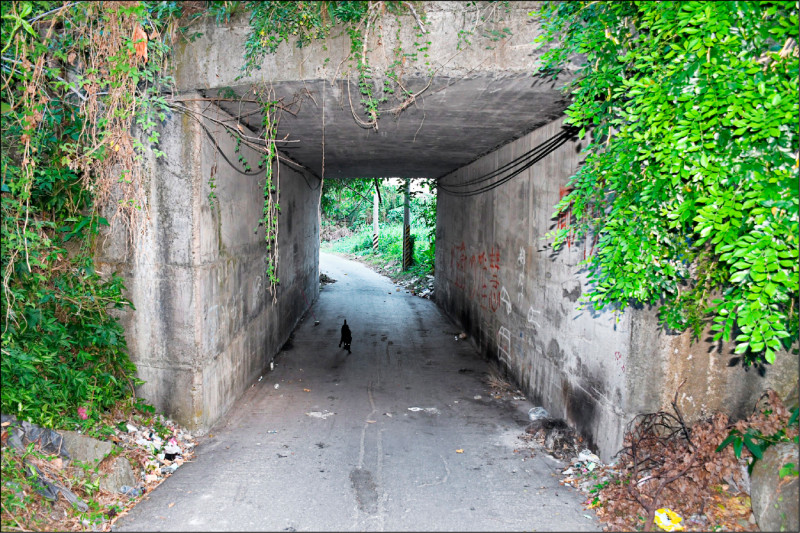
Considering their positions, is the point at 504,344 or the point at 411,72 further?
the point at 504,344

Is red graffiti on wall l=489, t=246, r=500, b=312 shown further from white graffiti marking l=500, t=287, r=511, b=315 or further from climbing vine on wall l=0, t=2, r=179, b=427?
climbing vine on wall l=0, t=2, r=179, b=427

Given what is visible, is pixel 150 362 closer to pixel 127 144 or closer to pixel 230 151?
pixel 127 144

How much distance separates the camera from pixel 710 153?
3.31 m

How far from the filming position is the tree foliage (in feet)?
9.98

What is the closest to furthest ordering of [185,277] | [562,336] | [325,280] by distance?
[185,277] < [562,336] < [325,280]

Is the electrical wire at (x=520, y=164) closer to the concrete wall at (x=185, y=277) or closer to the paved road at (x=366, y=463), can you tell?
the paved road at (x=366, y=463)

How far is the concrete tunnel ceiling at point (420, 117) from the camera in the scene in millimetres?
5305

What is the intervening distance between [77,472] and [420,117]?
17.5 ft

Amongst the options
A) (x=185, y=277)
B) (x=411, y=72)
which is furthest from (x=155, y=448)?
(x=411, y=72)

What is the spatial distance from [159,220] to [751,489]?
6166 mm

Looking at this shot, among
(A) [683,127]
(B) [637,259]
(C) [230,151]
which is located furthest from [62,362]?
(A) [683,127]

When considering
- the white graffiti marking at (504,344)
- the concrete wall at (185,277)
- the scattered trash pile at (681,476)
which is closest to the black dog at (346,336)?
the white graffiti marking at (504,344)

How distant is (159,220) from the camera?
17.9 feet

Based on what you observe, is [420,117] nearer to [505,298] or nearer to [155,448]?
[505,298]
